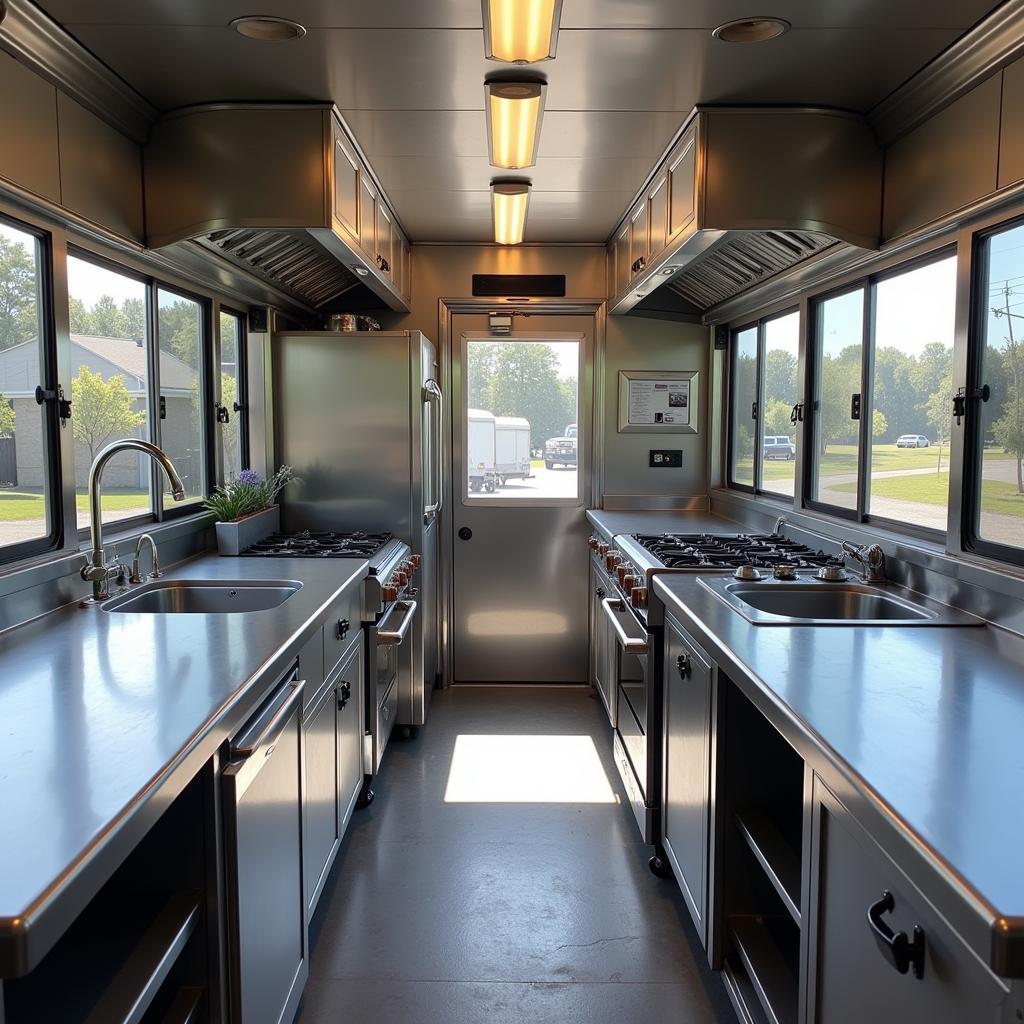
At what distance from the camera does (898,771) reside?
47.7 inches

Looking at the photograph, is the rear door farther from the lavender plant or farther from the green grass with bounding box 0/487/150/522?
the green grass with bounding box 0/487/150/522

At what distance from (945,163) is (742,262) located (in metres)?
1.25

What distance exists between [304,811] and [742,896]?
1096 millimetres

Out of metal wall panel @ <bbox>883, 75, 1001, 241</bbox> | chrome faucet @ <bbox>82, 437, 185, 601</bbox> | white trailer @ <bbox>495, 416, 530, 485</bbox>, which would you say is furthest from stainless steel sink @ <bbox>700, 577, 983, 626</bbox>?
white trailer @ <bbox>495, 416, 530, 485</bbox>

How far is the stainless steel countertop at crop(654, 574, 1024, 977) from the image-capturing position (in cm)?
94

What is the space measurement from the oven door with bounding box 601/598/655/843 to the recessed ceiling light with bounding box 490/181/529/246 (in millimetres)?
1730

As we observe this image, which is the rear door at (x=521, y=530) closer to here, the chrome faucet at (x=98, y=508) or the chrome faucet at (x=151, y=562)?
the chrome faucet at (x=151, y=562)

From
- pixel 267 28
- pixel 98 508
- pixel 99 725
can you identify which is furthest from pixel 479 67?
pixel 99 725

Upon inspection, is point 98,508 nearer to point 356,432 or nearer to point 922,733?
point 356,432

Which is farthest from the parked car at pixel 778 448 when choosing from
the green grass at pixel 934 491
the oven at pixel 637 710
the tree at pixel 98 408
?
the tree at pixel 98 408

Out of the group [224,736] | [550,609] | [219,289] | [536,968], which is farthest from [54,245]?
[550,609]

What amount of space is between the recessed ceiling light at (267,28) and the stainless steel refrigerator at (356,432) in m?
1.78

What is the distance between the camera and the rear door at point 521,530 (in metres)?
4.95

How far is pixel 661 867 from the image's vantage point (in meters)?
2.82
